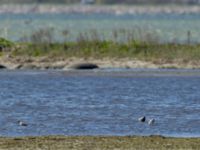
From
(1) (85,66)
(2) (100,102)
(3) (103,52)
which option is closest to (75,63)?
(1) (85,66)

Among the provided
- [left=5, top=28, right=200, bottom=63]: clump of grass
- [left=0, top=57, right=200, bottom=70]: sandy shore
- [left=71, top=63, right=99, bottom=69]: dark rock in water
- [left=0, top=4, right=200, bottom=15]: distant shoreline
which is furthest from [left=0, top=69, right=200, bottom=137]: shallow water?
[left=0, top=4, right=200, bottom=15]: distant shoreline

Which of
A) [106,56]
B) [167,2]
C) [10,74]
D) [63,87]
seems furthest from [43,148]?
[167,2]

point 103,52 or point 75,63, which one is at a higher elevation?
point 75,63

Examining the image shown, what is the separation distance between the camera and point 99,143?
19.3m

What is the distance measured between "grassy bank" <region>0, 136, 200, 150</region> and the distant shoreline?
116235mm

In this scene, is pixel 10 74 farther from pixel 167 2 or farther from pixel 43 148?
pixel 167 2

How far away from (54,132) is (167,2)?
4234 inches

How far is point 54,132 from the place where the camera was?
870 inches

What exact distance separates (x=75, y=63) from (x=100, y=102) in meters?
11.2

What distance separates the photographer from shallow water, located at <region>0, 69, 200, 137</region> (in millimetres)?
22734

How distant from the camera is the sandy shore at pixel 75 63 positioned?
3859 centimetres

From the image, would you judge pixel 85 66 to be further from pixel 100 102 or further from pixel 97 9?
pixel 97 9

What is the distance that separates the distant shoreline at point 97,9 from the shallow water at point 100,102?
101 m

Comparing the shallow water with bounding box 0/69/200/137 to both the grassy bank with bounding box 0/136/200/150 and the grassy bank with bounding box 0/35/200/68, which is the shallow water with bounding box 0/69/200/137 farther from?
the grassy bank with bounding box 0/35/200/68
